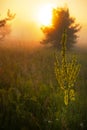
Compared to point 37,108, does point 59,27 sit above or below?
above

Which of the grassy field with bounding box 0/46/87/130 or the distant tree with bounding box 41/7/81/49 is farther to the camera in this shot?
the distant tree with bounding box 41/7/81/49

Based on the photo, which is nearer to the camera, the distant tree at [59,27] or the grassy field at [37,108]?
the grassy field at [37,108]

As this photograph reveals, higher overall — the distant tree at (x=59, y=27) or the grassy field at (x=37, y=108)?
the distant tree at (x=59, y=27)

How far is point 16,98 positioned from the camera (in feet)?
24.0

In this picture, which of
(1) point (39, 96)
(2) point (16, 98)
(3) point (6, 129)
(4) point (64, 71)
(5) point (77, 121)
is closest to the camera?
(4) point (64, 71)

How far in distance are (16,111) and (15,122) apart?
0.36m

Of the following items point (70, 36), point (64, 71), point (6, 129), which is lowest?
point (6, 129)

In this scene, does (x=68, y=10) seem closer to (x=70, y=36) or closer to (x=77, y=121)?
(x=70, y=36)

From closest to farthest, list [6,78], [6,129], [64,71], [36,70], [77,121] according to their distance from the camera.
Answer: [64,71], [6,129], [77,121], [6,78], [36,70]

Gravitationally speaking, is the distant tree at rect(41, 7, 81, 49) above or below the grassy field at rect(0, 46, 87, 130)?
above

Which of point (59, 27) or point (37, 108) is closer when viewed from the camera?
point (37, 108)

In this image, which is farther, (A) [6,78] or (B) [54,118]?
(A) [6,78]

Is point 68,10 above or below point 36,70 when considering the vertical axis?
above

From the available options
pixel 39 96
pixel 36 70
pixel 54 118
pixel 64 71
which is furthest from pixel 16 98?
pixel 36 70
